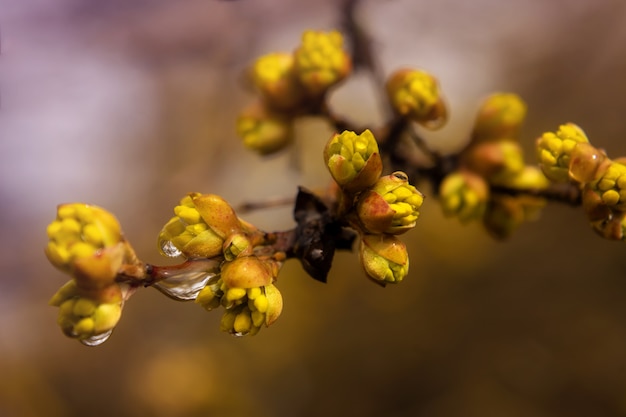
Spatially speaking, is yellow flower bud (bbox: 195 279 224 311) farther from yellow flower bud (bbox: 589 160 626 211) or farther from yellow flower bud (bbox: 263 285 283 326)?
yellow flower bud (bbox: 589 160 626 211)

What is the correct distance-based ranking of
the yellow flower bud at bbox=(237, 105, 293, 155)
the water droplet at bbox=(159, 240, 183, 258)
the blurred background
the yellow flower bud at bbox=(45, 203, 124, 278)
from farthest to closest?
the blurred background < the yellow flower bud at bbox=(237, 105, 293, 155) < the water droplet at bbox=(159, 240, 183, 258) < the yellow flower bud at bbox=(45, 203, 124, 278)

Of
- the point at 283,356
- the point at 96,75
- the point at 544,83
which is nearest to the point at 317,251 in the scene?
the point at 283,356

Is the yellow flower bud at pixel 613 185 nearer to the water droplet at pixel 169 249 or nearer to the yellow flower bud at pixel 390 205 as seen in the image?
the yellow flower bud at pixel 390 205

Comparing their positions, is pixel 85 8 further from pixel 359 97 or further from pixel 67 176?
pixel 359 97

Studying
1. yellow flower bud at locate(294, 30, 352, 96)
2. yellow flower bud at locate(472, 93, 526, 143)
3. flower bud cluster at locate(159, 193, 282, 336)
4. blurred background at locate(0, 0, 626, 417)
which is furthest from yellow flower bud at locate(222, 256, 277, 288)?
blurred background at locate(0, 0, 626, 417)

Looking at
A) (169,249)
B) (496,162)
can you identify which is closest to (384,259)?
(169,249)

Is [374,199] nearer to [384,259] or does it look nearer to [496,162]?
[384,259]

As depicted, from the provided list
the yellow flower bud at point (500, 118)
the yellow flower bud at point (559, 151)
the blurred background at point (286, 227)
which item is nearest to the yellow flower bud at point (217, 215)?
the yellow flower bud at point (559, 151)
